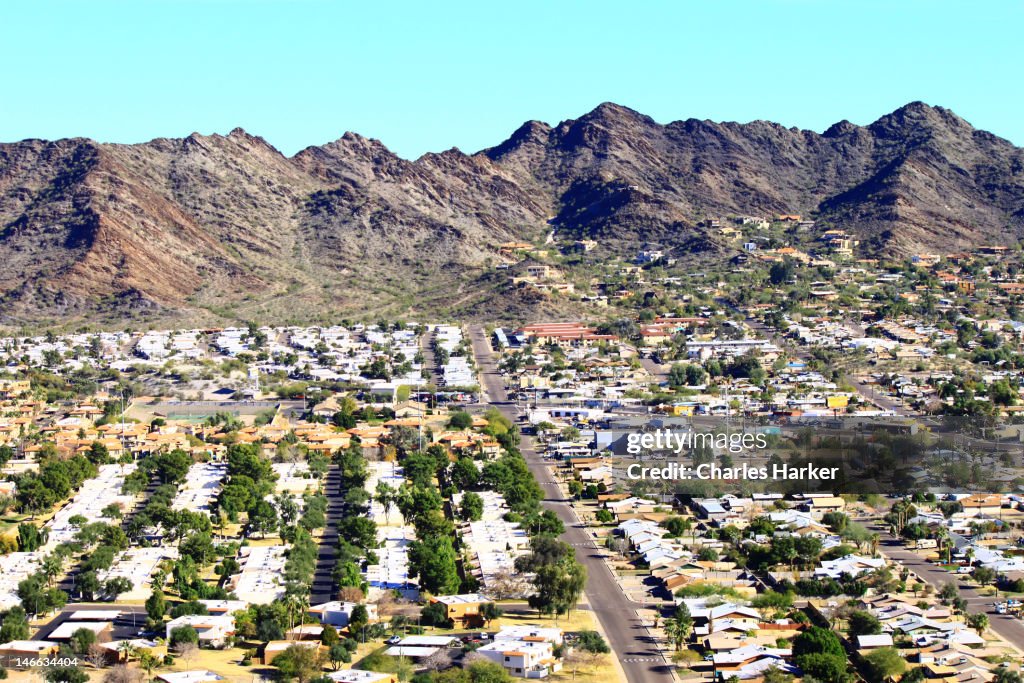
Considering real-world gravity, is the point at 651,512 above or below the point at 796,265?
below

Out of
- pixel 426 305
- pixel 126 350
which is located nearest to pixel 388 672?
pixel 126 350

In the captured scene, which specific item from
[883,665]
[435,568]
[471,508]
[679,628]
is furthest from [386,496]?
[883,665]

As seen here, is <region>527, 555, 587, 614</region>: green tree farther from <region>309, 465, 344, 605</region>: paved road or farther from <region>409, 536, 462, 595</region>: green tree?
<region>309, 465, 344, 605</region>: paved road

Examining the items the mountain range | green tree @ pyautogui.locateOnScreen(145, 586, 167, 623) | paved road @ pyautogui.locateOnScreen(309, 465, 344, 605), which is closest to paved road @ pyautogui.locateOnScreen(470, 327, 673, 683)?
paved road @ pyautogui.locateOnScreen(309, 465, 344, 605)

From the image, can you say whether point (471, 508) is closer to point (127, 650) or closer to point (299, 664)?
point (299, 664)

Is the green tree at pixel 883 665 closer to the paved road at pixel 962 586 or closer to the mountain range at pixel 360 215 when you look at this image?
the paved road at pixel 962 586

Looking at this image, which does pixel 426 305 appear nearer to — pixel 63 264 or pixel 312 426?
pixel 63 264
